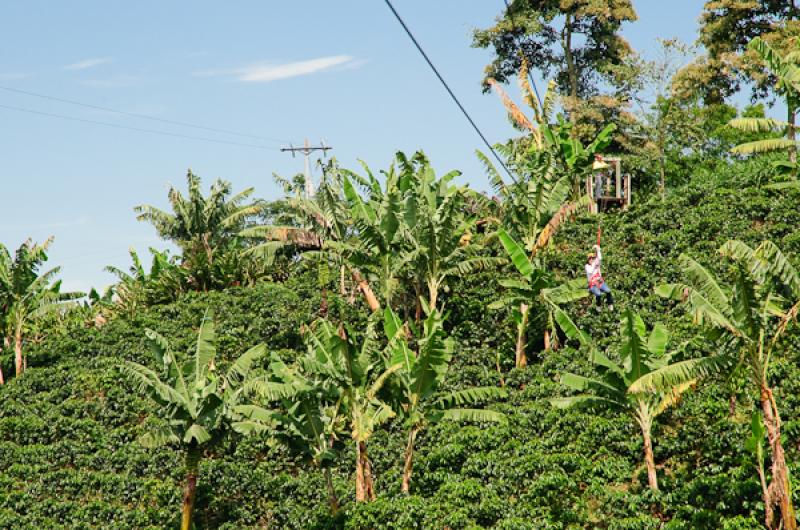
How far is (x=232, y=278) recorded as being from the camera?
1286 inches

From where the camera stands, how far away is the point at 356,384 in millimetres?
17984

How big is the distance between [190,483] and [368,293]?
8809 mm

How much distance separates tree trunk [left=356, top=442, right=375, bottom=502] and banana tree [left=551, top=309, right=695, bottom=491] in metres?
3.56

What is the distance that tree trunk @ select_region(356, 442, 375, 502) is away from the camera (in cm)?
1794

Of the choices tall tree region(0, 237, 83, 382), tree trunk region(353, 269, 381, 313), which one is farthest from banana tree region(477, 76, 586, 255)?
tall tree region(0, 237, 83, 382)

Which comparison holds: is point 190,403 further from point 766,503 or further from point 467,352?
point 766,503

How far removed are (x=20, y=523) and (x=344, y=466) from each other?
20.8 ft

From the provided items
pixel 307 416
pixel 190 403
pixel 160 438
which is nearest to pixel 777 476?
pixel 307 416

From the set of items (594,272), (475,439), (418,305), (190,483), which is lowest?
(190,483)

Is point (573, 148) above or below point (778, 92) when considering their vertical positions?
above

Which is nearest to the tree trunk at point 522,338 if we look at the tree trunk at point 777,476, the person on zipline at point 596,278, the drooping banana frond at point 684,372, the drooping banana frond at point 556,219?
the person on zipline at point 596,278

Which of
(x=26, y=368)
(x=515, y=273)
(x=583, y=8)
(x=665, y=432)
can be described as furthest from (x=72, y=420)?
(x=583, y=8)

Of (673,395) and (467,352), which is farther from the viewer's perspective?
(467,352)

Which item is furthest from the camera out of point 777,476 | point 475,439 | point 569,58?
point 569,58
